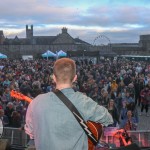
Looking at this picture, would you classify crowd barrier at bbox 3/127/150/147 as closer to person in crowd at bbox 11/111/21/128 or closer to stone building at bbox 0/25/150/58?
person in crowd at bbox 11/111/21/128

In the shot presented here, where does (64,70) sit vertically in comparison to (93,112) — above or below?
above

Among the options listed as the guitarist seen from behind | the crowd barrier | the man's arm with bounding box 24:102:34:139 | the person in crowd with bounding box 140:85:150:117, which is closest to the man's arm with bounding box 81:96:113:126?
the guitarist seen from behind

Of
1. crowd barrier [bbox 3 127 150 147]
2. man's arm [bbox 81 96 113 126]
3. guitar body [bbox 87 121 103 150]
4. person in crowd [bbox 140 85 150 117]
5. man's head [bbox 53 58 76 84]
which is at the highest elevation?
man's head [bbox 53 58 76 84]

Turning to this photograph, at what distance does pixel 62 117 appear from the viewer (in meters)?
2.46

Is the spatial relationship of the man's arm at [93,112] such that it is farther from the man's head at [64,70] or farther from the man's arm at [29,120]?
the man's arm at [29,120]

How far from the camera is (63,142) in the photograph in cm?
246

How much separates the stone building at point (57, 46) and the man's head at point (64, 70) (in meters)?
41.3

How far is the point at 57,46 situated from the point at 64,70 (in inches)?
2466

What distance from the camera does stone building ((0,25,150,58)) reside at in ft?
211

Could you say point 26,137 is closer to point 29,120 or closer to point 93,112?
point 29,120

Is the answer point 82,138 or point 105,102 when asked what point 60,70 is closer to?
point 82,138

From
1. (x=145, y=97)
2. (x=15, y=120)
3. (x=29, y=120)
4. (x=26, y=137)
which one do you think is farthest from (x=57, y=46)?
(x=29, y=120)

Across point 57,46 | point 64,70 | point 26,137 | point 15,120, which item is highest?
point 64,70

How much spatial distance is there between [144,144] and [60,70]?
3.79 metres
